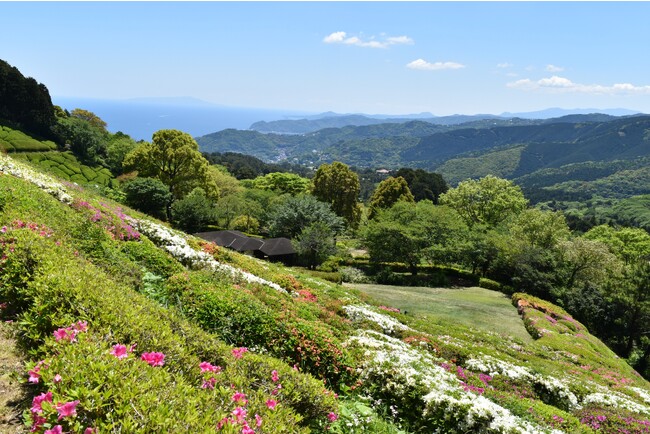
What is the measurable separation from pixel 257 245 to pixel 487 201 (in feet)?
127

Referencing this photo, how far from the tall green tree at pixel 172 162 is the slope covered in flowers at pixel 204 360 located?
106ft

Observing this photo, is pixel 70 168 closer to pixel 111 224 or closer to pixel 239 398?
pixel 111 224

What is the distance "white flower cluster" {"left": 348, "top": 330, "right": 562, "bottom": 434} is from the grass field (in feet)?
38.8

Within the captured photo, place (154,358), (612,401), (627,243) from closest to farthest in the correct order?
(154,358) → (612,401) → (627,243)

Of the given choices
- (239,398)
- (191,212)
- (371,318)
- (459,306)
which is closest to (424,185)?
(191,212)

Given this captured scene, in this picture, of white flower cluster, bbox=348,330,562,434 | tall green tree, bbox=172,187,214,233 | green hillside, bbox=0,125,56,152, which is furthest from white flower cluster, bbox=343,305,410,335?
green hillside, bbox=0,125,56,152

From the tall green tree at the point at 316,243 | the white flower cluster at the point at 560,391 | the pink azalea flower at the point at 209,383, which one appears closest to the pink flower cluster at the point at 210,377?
the pink azalea flower at the point at 209,383

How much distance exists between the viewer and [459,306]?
2866 cm

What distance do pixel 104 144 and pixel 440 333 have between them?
77637 millimetres

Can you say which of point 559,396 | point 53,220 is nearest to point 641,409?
point 559,396

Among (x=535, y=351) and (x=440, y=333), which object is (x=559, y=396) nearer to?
(x=440, y=333)

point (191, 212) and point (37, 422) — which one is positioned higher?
point (37, 422)

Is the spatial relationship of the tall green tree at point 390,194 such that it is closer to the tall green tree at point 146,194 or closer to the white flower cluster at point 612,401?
the tall green tree at point 146,194

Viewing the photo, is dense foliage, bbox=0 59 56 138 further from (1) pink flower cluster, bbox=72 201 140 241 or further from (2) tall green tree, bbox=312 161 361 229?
(1) pink flower cluster, bbox=72 201 140 241
